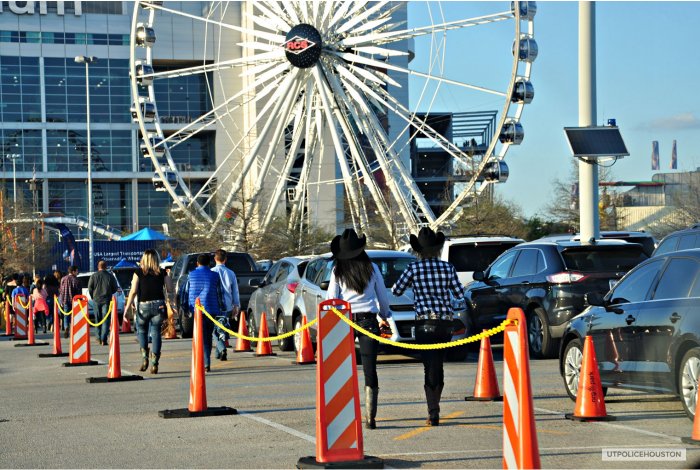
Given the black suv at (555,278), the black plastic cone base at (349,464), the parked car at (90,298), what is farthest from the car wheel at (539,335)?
the parked car at (90,298)

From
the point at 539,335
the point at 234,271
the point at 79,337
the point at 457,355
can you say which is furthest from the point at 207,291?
the point at 234,271

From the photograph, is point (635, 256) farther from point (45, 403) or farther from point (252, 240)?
point (252, 240)

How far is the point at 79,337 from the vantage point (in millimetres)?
20109

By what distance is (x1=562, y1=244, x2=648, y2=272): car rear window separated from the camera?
17703mm

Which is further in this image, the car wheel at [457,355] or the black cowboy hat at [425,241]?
the car wheel at [457,355]

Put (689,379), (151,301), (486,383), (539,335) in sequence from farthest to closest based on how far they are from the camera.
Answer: (539,335) < (151,301) < (486,383) < (689,379)

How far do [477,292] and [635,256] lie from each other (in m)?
2.86

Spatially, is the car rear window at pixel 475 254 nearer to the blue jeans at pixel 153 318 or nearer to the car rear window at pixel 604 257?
the car rear window at pixel 604 257

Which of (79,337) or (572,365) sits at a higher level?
(572,365)

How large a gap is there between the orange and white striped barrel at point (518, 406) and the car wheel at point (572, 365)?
189 inches

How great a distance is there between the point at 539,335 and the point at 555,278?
38.8 inches

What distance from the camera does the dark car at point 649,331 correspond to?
10367 millimetres

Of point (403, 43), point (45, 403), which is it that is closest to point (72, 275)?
point (45, 403)

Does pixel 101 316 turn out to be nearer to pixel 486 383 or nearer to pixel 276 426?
pixel 486 383
